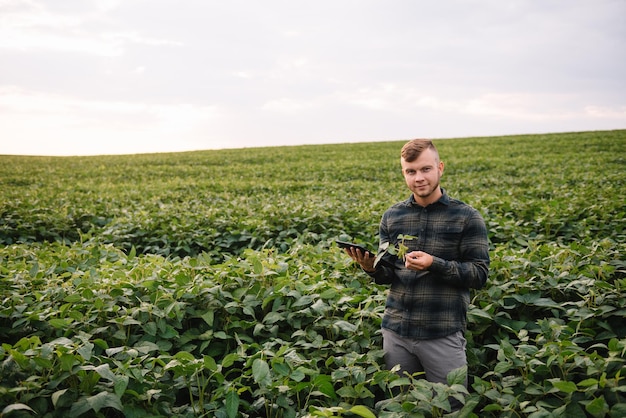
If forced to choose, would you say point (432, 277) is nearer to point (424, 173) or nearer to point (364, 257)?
point (364, 257)

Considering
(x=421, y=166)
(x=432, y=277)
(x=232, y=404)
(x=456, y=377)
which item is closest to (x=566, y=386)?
(x=456, y=377)

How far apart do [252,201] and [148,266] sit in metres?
5.52

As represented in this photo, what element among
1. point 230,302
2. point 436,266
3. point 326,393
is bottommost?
point 326,393

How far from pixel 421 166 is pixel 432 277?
2.36 feet

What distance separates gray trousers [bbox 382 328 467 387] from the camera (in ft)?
9.12

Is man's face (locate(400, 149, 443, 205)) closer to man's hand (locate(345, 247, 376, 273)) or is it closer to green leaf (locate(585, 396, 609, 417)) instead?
man's hand (locate(345, 247, 376, 273))

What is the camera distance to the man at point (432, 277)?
9.12ft

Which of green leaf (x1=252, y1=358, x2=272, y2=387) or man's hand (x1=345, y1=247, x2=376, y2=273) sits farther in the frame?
man's hand (x1=345, y1=247, x2=376, y2=273)

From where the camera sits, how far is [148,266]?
423cm

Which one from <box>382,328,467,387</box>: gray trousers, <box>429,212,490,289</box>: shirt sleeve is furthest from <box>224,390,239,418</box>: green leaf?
<box>429,212,490,289</box>: shirt sleeve

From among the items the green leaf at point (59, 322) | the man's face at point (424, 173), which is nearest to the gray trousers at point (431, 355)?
the man's face at point (424, 173)

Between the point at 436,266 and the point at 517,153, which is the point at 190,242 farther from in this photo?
the point at 517,153

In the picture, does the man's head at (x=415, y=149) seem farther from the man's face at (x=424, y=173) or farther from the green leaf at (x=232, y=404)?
the green leaf at (x=232, y=404)

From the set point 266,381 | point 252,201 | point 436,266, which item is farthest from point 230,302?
point 252,201
